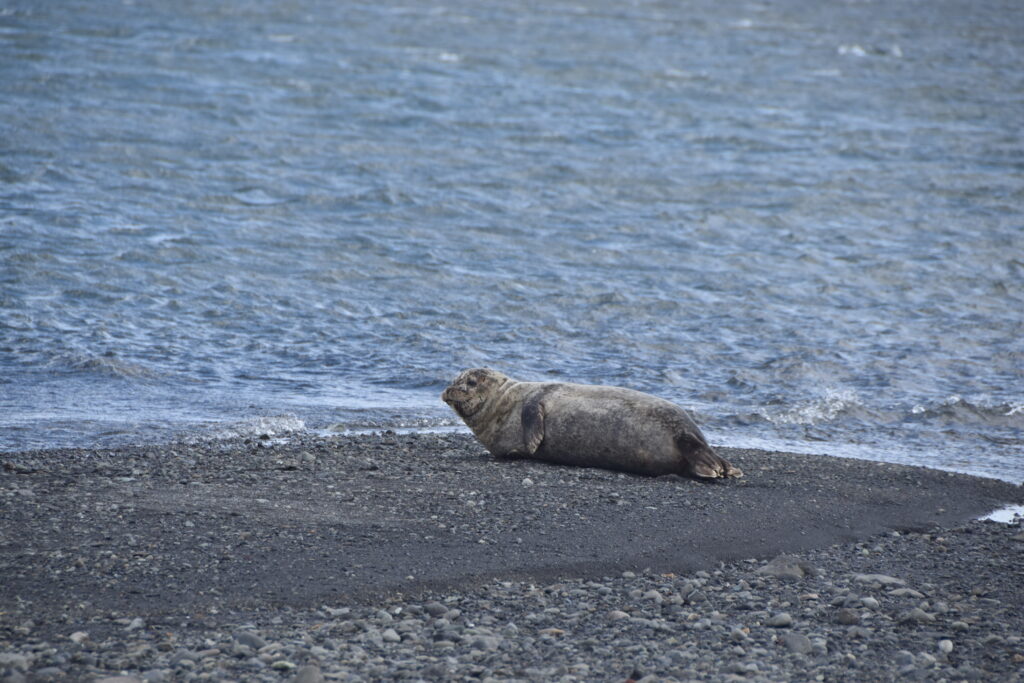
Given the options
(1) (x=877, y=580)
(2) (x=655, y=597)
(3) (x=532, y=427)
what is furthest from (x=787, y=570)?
(3) (x=532, y=427)

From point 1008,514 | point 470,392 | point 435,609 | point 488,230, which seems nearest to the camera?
point 435,609

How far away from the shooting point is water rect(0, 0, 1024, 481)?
11.4m

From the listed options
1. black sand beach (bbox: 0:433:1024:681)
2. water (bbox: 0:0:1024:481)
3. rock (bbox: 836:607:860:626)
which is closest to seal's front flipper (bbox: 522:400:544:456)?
black sand beach (bbox: 0:433:1024:681)

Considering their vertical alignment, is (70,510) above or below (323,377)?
above

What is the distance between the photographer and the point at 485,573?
617 centimetres

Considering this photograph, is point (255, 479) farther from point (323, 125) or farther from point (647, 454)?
point (323, 125)

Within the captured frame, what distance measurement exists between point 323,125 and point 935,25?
28921mm

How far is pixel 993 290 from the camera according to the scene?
1630cm

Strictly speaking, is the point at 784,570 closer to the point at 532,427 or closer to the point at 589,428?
the point at 589,428

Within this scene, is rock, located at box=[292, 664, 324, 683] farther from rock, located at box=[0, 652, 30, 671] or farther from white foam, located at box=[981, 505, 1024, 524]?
white foam, located at box=[981, 505, 1024, 524]

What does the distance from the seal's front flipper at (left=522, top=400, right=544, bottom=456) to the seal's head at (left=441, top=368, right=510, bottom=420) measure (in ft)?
1.61

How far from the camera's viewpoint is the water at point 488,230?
447 inches

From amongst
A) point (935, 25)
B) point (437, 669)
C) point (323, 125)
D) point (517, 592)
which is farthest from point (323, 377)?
point (935, 25)

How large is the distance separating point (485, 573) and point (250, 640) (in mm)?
1356
